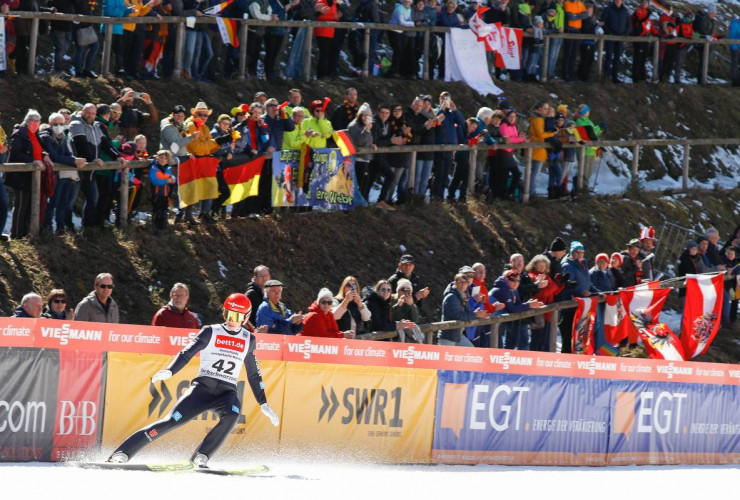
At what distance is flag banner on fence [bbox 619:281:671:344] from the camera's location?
19469 millimetres

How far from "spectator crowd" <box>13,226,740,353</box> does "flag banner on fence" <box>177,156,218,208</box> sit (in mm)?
1706

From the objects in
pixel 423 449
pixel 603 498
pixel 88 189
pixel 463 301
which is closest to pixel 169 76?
pixel 88 189

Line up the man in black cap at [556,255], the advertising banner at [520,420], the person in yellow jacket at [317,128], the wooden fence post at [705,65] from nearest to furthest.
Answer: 1. the advertising banner at [520,420]
2. the man in black cap at [556,255]
3. the person in yellow jacket at [317,128]
4. the wooden fence post at [705,65]

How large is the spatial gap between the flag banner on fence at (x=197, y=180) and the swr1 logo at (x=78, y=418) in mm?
5629

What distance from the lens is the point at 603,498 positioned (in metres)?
12.9

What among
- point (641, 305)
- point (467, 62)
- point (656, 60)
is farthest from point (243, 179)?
point (656, 60)

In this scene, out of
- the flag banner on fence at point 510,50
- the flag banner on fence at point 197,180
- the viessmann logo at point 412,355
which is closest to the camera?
the viessmann logo at point 412,355

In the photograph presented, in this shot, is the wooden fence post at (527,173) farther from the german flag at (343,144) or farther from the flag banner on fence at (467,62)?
the german flag at (343,144)

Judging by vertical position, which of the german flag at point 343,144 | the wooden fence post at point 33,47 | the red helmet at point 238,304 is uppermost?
the wooden fence post at point 33,47

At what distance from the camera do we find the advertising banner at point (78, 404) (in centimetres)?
A: 1270

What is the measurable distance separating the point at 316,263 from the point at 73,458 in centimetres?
757

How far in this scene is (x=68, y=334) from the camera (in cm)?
1277

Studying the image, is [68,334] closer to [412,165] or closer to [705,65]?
[412,165]

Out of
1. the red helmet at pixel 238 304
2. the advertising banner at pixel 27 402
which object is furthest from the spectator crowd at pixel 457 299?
the red helmet at pixel 238 304
